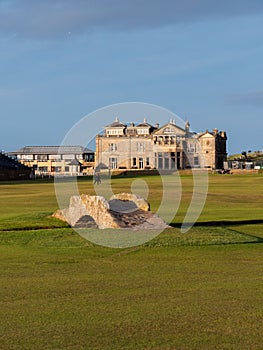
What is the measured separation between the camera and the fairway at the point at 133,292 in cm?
1010

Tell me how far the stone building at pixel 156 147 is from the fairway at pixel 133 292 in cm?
14645

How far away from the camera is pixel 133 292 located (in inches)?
529

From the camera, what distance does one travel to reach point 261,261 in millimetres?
17469

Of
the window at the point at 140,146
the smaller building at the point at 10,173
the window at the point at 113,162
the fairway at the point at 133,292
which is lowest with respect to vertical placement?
the fairway at the point at 133,292

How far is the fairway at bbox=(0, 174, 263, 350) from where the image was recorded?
33.1 feet

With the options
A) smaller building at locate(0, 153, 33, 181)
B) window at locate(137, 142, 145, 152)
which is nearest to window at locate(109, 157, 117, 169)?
window at locate(137, 142, 145, 152)

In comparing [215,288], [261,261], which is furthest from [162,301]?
[261,261]

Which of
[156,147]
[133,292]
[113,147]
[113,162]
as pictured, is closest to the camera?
[133,292]

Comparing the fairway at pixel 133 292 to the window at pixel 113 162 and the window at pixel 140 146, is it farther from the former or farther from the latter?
the window at pixel 113 162

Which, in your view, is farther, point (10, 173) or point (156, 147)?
point (156, 147)

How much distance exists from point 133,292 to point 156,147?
161 metres

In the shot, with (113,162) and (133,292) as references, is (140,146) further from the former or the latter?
(133,292)

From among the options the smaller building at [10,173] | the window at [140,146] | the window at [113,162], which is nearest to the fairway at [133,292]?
the smaller building at [10,173]

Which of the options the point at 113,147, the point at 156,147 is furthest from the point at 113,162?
the point at 156,147
